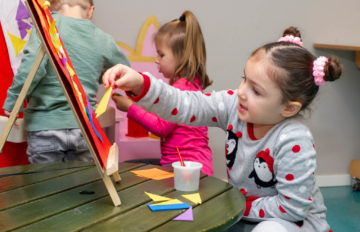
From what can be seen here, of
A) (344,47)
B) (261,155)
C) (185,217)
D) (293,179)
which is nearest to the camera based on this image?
(185,217)

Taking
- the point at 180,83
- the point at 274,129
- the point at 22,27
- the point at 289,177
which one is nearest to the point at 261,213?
the point at 289,177

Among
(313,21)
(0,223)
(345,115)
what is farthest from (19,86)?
(345,115)

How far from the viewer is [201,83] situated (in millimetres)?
2164

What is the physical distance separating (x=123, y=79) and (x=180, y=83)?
2.94 feet

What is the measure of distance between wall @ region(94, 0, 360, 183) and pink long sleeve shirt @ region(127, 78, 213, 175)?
0.74 metres

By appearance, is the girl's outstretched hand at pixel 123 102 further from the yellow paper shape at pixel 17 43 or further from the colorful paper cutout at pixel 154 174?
the colorful paper cutout at pixel 154 174

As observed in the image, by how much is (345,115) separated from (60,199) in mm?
2697

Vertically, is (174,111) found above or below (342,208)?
above

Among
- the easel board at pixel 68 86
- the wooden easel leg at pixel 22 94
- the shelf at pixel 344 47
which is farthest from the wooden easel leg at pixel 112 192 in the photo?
the shelf at pixel 344 47

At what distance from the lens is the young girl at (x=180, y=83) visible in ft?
6.71

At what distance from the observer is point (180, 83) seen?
6.83 ft

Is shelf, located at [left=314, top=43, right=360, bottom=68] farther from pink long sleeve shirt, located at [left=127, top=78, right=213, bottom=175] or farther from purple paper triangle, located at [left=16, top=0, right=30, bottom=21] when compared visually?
purple paper triangle, located at [left=16, top=0, right=30, bottom=21]

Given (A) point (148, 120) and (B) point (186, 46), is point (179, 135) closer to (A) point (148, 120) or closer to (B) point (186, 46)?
(A) point (148, 120)

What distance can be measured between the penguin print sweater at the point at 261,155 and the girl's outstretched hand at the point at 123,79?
0.03m
